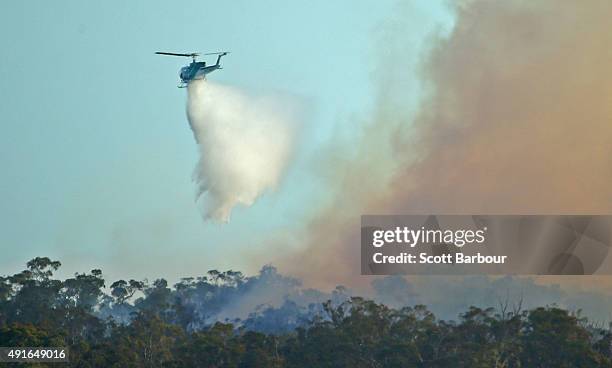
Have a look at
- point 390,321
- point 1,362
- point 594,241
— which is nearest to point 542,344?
point 390,321

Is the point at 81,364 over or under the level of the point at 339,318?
under

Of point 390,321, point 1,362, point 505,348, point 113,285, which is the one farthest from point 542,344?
point 113,285

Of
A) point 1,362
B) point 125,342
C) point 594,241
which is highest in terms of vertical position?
point 594,241

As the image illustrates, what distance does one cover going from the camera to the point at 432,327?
371ft

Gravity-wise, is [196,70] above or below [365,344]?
above

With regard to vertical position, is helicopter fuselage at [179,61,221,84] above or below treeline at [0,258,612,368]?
above

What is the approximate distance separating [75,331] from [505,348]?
44.6m

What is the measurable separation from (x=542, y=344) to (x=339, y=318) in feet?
63.7

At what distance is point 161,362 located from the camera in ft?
355

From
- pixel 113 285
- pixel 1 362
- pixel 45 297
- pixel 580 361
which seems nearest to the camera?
pixel 1 362

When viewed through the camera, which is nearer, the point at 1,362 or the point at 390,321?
the point at 1,362

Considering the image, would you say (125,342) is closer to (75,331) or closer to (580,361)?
(75,331)

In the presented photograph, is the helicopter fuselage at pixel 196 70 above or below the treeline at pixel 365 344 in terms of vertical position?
above

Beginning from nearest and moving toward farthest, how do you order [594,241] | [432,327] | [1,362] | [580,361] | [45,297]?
[1,362]
[580,361]
[432,327]
[45,297]
[594,241]
